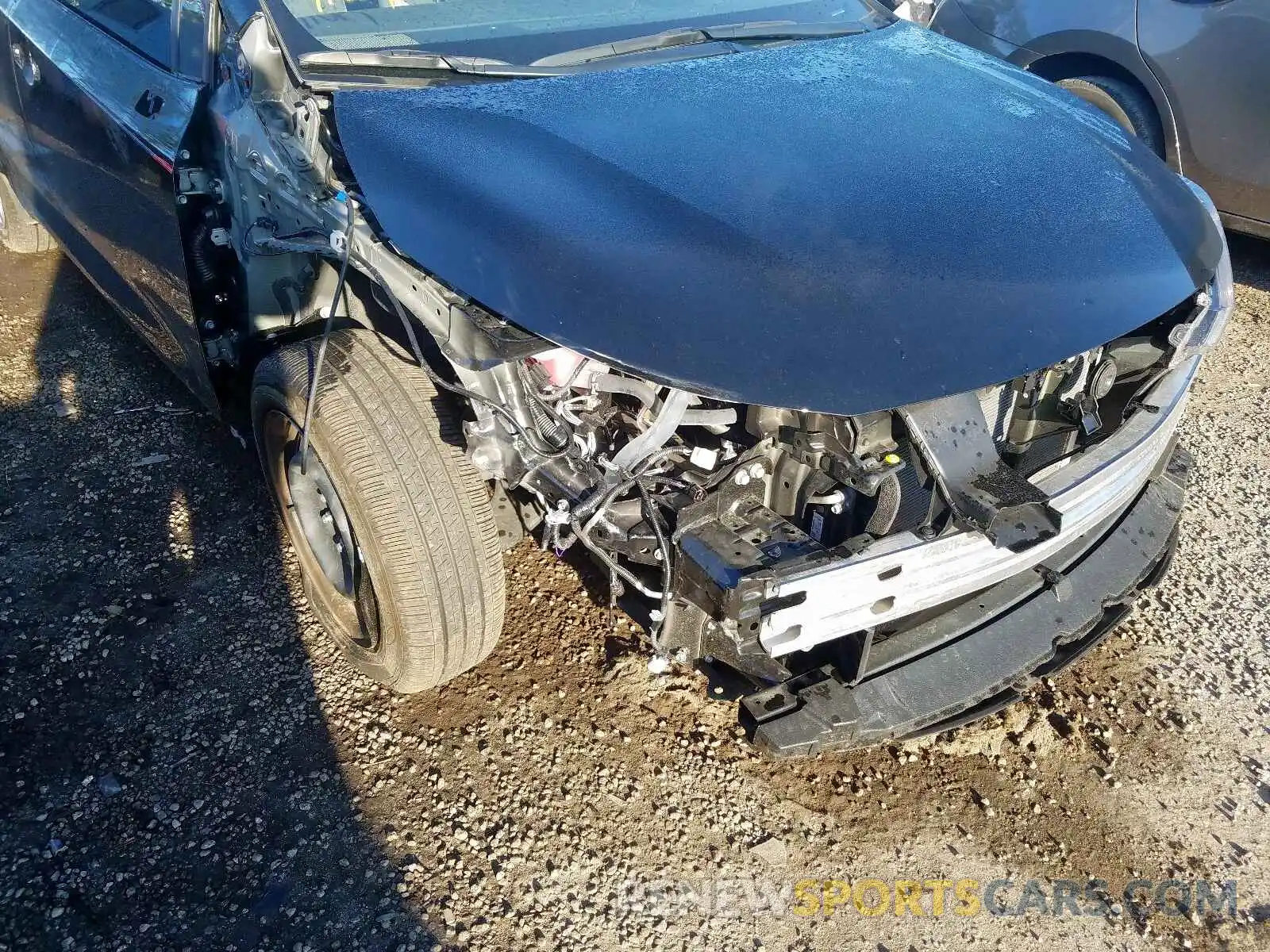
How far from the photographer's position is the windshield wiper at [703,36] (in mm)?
2420

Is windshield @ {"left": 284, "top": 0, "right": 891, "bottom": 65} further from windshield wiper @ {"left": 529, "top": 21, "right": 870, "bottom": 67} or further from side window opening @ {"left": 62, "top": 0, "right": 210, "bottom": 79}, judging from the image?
side window opening @ {"left": 62, "top": 0, "right": 210, "bottom": 79}

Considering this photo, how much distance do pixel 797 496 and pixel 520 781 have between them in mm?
1016

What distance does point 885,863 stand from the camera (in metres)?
2.18

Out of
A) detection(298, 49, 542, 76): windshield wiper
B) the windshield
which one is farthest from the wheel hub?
the windshield

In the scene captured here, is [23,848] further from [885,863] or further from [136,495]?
[885,863]

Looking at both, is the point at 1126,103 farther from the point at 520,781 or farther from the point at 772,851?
the point at 520,781

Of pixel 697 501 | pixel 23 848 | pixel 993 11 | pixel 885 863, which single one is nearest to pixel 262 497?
pixel 23 848

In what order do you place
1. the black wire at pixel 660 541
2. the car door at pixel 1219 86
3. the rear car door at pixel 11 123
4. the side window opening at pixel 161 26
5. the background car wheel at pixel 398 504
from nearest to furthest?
the black wire at pixel 660 541, the background car wheel at pixel 398 504, the side window opening at pixel 161 26, the rear car door at pixel 11 123, the car door at pixel 1219 86

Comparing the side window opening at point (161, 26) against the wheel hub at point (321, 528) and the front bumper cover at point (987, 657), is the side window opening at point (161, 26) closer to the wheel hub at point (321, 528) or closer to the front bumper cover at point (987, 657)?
the wheel hub at point (321, 528)

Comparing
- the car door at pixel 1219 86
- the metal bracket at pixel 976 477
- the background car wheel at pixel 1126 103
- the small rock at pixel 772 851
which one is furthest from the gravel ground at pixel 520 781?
the background car wheel at pixel 1126 103

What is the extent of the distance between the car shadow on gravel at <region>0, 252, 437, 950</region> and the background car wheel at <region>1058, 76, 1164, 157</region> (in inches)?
172

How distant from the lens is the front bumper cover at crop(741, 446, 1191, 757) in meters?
2.05

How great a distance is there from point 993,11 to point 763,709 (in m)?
4.32

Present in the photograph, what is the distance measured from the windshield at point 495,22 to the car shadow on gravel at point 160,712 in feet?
5.16
